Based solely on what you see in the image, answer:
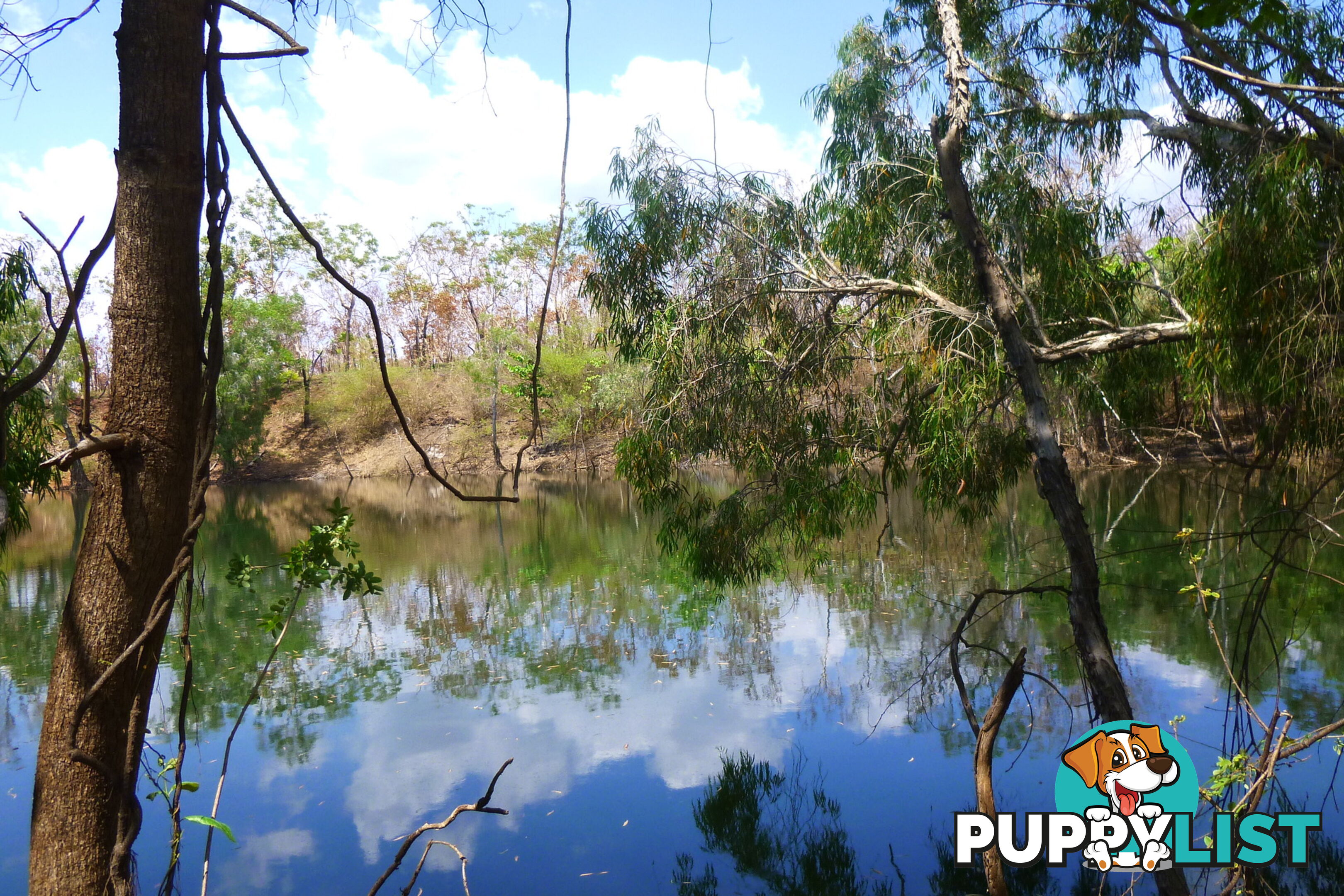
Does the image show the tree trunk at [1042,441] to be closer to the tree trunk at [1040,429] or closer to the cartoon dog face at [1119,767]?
the tree trunk at [1040,429]

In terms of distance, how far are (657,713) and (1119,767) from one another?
356 centimetres

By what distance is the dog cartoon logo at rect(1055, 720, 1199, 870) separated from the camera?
8.00ft

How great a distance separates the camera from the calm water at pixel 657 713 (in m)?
4.05

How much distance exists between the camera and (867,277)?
185 inches

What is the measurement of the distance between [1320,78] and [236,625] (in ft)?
27.6

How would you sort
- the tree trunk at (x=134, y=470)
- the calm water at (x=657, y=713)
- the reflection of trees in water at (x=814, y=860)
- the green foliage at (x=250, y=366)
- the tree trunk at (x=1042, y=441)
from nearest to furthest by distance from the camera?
the tree trunk at (x=134, y=470) < the tree trunk at (x=1042, y=441) < the reflection of trees in water at (x=814, y=860) < the calm water at (x=657, y=713) < the green foliage at (x=250, y=366)

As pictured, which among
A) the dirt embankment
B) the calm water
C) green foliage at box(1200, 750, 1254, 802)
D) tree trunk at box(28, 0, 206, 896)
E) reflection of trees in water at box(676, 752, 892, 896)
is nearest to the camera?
tree trunk at box(28, 0, 206, 896)

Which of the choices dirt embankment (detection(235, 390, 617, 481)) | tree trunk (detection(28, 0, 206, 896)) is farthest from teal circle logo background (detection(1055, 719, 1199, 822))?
dirt embankment (detection(235, 390, 617, 481))

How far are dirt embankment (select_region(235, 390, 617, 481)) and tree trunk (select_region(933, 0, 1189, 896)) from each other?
1818 cm

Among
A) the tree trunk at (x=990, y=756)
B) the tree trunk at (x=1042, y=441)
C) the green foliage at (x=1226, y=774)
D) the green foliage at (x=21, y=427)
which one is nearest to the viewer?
the tree trunk at (x=990, y=756)

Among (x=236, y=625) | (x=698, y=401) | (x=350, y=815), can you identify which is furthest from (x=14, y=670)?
(x=698, y=401)

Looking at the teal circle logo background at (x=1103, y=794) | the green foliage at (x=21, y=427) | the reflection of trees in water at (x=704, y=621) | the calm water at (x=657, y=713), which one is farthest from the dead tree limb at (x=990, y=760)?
the green foliage at (x=21, y=427)

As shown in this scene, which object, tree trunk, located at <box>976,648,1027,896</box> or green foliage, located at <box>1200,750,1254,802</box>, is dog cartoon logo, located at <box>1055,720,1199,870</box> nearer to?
green foliage, located at <box>1200,750,1254,802</box>

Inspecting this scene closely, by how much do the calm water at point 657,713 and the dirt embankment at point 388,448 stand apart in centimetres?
1325
